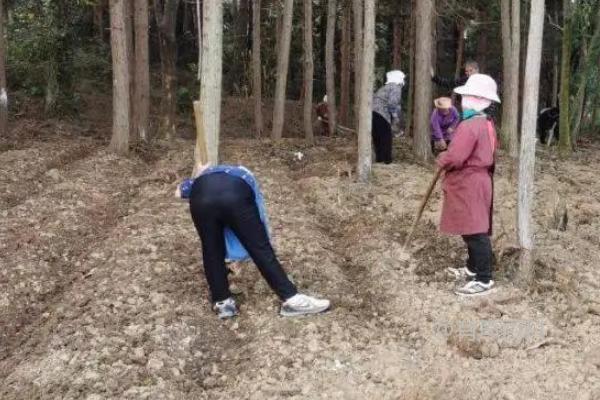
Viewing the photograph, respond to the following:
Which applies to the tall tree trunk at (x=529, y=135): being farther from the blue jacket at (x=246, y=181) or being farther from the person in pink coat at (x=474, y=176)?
the blue jacket at (x=246, y=181)

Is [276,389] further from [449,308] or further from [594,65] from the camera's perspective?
[594,65]

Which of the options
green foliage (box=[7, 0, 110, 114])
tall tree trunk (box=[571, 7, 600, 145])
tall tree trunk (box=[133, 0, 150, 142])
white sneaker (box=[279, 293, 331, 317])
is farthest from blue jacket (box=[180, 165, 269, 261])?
green foliage (box=[7, 0, 110, 114])

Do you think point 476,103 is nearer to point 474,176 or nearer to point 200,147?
point 474,176

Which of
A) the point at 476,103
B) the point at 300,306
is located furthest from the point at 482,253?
the point at 300,306

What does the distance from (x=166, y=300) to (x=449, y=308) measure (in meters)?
2.31

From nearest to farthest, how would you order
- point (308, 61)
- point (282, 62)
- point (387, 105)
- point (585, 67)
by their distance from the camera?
point (387, 105)
point (282, 62)
point (308, 61)
point (585, 67)

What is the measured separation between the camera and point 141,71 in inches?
524

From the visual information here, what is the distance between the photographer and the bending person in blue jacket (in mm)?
4871

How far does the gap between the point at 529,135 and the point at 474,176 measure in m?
0.59

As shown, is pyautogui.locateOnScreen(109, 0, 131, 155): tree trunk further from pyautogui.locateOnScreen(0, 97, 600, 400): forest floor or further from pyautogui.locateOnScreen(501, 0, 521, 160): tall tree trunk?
pyautogui.locateOnScreen(501, 0, 521, 160): tall tree trunk

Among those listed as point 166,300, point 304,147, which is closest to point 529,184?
point 166,300

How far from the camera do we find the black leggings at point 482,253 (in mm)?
5477

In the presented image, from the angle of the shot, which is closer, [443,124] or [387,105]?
[387,105]

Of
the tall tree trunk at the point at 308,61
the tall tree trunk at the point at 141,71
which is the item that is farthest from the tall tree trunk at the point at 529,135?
the tall tree trunk at the point at 141,71
